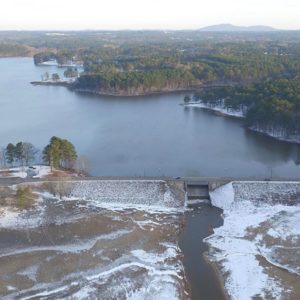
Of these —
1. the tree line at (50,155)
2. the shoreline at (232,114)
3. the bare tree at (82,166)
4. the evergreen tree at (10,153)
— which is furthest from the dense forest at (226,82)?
the evergreen tree at (10,153)

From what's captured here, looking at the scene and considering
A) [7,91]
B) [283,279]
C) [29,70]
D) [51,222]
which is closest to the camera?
[283,279]

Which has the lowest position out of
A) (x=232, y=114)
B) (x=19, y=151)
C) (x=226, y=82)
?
(x=232, y=114)

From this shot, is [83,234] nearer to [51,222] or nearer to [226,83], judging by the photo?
[51,222]

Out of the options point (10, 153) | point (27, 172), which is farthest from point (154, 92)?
point (27, 172)

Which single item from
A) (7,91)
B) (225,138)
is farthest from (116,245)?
(7,91)

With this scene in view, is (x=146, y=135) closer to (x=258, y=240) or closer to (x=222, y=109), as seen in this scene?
(x=222, y=109)

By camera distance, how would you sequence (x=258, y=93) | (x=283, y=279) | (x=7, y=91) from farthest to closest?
1. (x=7, y=91)
2. (x=258, y=93)
3. (x=283, y=279)
